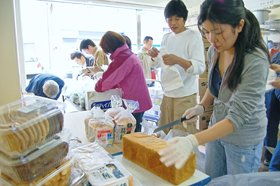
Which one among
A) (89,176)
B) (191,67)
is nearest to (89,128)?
(89,176)

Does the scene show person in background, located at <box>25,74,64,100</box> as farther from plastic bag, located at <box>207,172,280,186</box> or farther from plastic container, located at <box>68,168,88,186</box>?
plastic bag, located at <box>207,172,280,186</box>

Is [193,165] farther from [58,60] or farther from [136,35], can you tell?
[58,60]

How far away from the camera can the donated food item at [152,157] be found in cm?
83

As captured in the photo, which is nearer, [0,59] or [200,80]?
[0,59]

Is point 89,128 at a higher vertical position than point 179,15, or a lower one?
lower

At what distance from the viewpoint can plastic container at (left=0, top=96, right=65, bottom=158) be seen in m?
0.60

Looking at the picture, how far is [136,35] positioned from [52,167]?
3977 mm

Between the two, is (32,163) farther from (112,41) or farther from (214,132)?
(112,41)

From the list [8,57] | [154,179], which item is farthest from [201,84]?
[8,57]

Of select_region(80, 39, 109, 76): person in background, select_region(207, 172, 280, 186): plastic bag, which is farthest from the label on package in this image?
select_region(80, 39, 109, 76): person in background

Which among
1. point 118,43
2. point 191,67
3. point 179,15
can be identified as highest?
point 179,15

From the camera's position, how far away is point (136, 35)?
435 centimetres

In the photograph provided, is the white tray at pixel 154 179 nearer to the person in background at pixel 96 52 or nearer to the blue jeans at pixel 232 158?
the blue jeans at pixel 232 158

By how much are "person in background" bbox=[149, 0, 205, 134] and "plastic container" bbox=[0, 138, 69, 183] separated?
1185 mm
